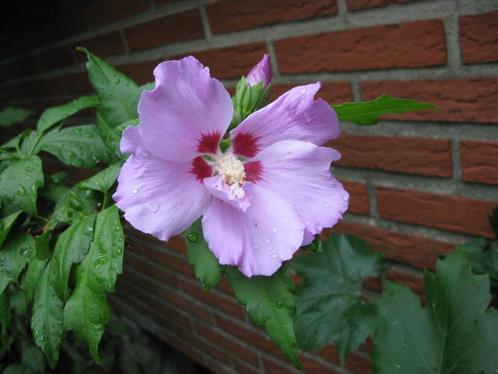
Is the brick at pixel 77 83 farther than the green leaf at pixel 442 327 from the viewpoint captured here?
Yes

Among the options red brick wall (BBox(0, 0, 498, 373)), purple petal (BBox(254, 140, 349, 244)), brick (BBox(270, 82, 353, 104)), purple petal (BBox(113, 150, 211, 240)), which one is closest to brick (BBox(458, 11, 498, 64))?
red brick wall (BBox(0, 0, 498, 373))

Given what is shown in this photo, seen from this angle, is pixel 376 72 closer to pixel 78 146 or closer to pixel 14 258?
pixel 78 146

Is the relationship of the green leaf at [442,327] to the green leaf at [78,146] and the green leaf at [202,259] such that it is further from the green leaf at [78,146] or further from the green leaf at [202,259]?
the green leaf at [78,146]

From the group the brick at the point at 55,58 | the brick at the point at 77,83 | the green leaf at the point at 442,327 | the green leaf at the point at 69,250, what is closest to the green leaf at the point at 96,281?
the green leaf at the point at 69,250

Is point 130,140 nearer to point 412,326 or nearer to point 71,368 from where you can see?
point 412,326

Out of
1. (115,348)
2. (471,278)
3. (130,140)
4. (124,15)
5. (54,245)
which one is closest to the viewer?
(130,140)

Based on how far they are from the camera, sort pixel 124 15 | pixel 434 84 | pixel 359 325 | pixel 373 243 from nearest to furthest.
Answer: pixel 434 84
pixel 359 325
pixel 373 243
pixel 124 15

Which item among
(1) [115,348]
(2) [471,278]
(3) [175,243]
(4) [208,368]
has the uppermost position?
(2) [471,278]

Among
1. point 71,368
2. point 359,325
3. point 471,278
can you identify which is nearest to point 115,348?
point 71,368
